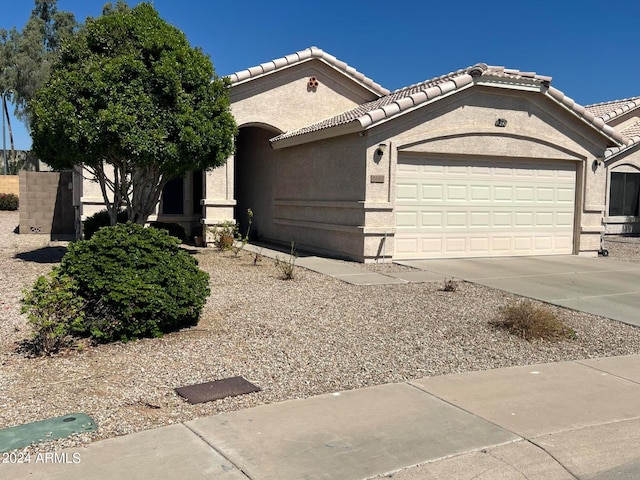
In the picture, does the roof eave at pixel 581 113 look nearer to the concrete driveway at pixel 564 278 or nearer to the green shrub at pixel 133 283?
the concrete driveway at pixel 564 278

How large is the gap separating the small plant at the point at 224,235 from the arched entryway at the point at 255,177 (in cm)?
294

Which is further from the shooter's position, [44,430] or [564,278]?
[564,278]

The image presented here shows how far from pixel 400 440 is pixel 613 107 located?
78.1 feet

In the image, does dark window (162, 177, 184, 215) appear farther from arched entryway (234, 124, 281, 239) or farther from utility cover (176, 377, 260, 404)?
utility cover (176, 377, 260, 404)

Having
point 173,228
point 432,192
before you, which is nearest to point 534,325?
point 432,192

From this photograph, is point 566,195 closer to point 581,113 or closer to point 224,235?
point 581,113

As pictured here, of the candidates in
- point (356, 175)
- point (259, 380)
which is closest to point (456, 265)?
point (356, 175)

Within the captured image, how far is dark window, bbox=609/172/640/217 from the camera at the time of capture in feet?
74.3

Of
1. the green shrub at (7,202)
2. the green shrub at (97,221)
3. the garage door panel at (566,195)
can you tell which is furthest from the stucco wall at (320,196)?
the green shrub at (7,202)

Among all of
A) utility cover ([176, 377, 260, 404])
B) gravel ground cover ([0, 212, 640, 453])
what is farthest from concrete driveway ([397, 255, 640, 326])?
utility cover ([176, 377, 260, 404])

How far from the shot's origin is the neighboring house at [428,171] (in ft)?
46.1

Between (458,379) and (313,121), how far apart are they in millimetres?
13761

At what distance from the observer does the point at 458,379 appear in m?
6.16

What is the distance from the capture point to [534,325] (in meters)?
7.83
